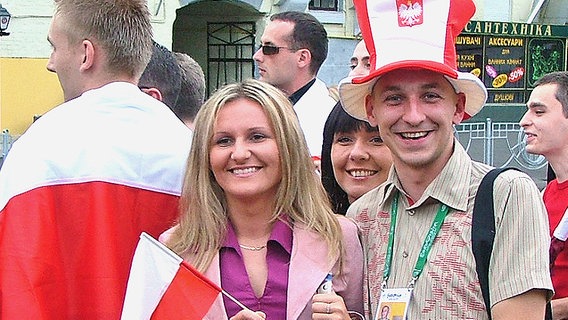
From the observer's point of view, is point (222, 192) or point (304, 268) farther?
point (222, 192)

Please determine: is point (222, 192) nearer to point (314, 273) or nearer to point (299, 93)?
point (314, 273)

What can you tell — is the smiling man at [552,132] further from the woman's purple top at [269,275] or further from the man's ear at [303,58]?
the woman's purple top at [269,275]

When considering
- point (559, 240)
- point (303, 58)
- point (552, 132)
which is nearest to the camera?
point (559, 240)

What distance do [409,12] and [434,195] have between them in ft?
1.79

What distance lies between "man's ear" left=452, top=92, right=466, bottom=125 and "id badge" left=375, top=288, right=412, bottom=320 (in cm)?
A: 55

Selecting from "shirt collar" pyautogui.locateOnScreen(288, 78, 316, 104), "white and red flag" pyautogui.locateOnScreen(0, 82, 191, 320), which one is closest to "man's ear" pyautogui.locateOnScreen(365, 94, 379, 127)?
"white and red flag" pyautogui.locateOnScreen(0, 82, 191, 320)

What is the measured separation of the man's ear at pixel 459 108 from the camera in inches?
107

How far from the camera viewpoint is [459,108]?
2.74 m

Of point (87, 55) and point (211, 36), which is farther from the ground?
point (211, 36)

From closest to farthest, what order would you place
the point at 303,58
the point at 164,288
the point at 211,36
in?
the point at 164,288 → the point at 303,58 → the point at 211,36

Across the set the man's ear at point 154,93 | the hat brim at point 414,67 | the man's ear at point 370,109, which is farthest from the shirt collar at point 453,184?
the man's ear at point 154,93

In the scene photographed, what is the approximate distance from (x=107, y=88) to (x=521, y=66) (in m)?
19.2

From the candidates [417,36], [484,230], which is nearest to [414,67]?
[417,36]

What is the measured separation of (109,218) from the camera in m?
3.05
